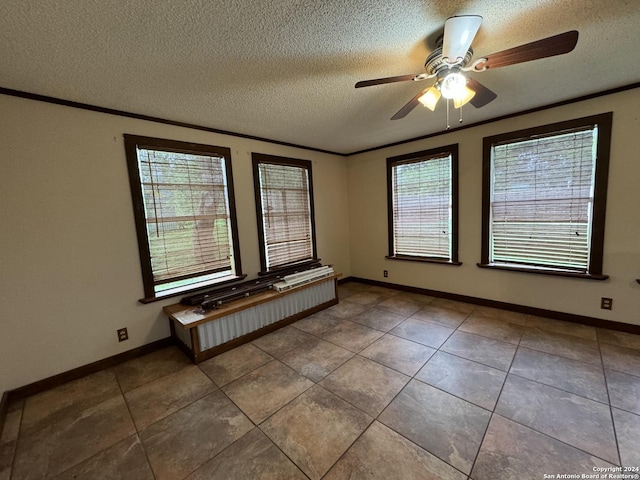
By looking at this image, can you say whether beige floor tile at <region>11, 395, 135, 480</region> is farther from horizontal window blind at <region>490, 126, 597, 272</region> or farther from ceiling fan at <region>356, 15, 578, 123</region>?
horizontal window blind at <region>490, 126, 597, 272</region>

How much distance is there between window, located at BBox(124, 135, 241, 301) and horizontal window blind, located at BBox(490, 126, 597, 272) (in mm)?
3314

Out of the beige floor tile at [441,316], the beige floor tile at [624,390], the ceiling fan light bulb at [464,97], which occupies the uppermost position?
the ceiling fan light bulb at [464,97]

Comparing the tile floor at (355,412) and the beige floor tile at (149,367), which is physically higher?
the beige floor tile at (149,367)

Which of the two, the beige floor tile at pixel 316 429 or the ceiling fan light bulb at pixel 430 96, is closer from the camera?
the beige floor tile at pixel 316 429

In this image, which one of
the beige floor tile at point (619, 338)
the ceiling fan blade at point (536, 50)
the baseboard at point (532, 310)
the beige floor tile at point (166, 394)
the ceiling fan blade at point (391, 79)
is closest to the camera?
the ceiling fan blade at point (536, 50)

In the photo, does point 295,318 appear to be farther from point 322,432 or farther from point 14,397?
point 14,397

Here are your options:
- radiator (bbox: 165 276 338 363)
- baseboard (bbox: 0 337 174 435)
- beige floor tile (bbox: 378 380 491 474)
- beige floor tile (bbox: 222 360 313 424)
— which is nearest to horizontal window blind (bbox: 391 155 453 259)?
radiator (bbox: 165 276 338 363)

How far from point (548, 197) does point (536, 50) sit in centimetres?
215

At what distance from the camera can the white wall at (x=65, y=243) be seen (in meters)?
1.96

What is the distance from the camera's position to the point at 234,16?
4.38 feet

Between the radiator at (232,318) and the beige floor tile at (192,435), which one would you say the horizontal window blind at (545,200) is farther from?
the beige floor tile at (192,435)

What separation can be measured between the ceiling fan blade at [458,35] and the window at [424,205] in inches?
85.1

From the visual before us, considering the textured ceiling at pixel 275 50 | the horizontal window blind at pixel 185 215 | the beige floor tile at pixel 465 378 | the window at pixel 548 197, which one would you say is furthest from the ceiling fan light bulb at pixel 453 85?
the horizontal window blind at pixel 185 215

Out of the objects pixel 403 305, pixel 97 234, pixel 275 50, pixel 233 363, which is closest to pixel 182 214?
pixel 97 234
